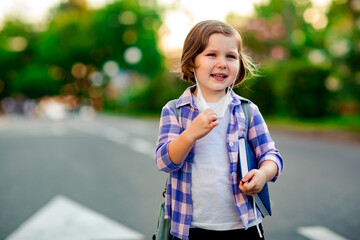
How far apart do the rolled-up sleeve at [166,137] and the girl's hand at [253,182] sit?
271 mm

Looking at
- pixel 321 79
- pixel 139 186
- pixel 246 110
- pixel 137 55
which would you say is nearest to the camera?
pixel 246 110

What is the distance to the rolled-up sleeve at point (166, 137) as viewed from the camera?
1867 millimetres

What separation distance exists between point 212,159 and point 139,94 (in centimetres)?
3941

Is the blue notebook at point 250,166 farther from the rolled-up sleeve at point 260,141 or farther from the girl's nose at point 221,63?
the girl's nose at point 221,63

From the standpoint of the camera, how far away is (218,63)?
6.31 feet

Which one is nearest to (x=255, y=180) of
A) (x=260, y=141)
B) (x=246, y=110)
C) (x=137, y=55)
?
(x=260, y=141)

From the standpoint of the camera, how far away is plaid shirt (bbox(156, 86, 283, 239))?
75.0 inches

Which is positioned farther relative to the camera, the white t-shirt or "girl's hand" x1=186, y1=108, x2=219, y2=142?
the white t-shirt

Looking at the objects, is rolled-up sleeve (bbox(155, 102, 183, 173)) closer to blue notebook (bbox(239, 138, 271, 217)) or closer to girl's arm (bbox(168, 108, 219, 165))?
girl's arm (bbox(168, 108, 219, 165))

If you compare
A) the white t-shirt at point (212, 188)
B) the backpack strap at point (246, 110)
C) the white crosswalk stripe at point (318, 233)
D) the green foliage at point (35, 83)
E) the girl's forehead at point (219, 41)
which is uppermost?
the girl's forehead at point (219, 41)

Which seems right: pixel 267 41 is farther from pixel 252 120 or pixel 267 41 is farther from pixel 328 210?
pixel 252 120

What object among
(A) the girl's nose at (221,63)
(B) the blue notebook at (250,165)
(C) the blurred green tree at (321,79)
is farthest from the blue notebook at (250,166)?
(C) the blurred green tree at (321,79)

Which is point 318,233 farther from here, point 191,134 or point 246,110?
point 191,134

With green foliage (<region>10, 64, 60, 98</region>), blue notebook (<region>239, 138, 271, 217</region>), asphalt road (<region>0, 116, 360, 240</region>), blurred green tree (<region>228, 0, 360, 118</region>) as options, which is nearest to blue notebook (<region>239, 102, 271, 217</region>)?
blue notebook (<region>239, 138, 271, 217</region>)
